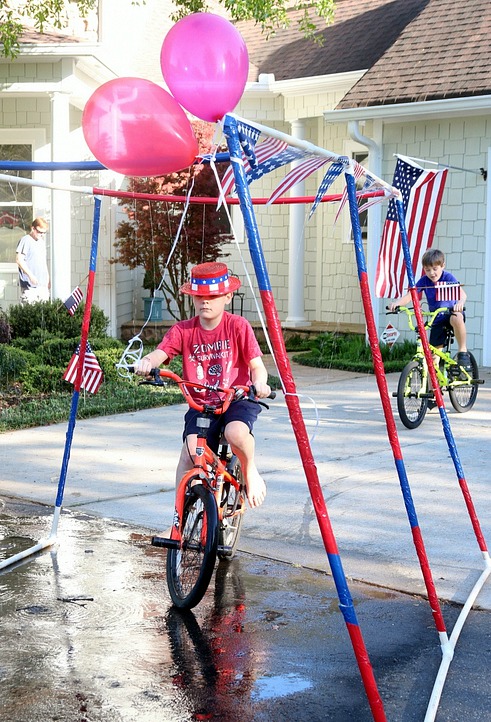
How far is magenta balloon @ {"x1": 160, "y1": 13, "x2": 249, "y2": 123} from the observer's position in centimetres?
407

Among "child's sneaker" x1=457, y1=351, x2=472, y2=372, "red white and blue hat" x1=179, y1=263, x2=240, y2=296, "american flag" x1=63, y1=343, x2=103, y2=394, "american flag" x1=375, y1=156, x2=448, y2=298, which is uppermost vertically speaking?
"american flag" x1=375, y1=156, x2=448, y2=298

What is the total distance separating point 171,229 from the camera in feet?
53.1

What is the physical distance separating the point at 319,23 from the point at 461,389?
11.0 m

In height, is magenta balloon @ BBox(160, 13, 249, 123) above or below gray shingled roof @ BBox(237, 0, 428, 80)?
below

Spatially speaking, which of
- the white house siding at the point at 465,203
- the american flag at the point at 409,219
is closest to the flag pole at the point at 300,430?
the american flag at the point at 409,219

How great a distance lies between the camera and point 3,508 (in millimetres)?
7168

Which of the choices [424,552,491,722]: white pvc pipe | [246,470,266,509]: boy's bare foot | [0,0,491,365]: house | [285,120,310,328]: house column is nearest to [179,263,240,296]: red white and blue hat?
[246,470,266,509]: boy's bare foot

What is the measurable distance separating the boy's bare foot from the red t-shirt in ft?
1.68

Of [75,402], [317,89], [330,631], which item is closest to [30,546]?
[75,402]

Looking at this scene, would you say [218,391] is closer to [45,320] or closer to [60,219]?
[45,320]

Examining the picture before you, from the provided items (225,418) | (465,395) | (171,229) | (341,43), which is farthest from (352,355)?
(225,418)

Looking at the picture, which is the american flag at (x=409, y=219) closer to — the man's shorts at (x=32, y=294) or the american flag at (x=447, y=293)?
the american flag at (x=447, y=293)

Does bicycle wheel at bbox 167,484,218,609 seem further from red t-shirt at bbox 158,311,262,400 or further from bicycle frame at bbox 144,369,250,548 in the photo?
red t-shirt at bbox 158,311,262,400

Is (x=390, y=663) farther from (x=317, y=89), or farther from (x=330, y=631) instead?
(x=317, y=89)
